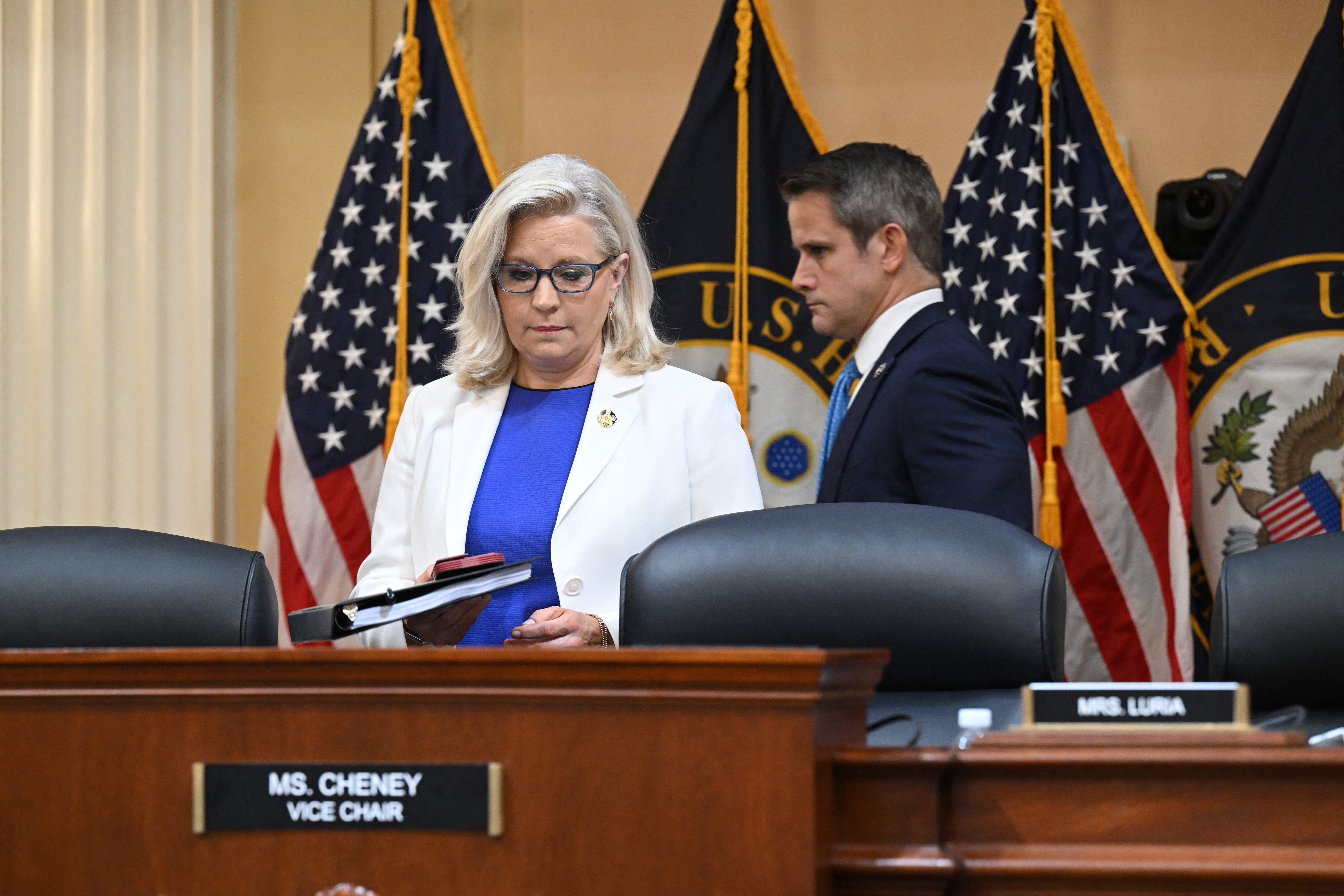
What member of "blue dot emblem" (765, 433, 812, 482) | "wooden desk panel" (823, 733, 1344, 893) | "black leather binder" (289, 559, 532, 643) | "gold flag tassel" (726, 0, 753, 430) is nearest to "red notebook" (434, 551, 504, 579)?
"black leather binder" (289, 559, 532, 643)

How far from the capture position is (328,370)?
410cm

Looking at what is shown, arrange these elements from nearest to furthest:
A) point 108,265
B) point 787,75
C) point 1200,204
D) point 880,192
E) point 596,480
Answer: point 596,480 → point 880,192 → point 1200,204 → point 787,75 → point 108,265

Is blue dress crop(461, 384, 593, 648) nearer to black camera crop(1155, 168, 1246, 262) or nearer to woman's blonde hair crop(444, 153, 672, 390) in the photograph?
woman's blonde hair crop(444, 153, 672, 390)

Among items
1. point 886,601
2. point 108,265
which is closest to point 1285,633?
point 886,601

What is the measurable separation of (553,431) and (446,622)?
0.43 m

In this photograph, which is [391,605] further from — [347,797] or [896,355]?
[896,355]

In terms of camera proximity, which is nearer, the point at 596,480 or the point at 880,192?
the point at 596,480

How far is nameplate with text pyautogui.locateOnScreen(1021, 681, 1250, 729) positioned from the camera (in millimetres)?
1174

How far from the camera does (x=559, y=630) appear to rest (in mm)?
1970

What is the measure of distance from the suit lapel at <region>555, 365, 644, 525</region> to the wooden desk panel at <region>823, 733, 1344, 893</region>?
1.13 metres

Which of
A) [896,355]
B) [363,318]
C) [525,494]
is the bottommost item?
[525,494]

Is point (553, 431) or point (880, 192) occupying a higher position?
point (880, 192)

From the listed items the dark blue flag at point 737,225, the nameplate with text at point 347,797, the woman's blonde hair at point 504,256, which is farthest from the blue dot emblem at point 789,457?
the nameplate with text at point 347,797

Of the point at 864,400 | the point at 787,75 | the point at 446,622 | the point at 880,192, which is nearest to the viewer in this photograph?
the point at 446,622
